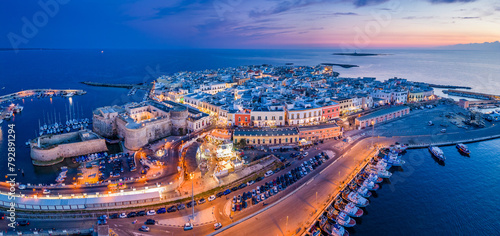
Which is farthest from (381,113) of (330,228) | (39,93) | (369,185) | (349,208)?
(39,93)

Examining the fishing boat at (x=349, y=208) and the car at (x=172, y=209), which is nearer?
the car at (x=172, y=209)

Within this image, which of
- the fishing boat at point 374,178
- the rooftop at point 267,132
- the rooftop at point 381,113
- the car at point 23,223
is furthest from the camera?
the rooftop at point 381,113

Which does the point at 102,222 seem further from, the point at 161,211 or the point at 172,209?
the point at 172,209

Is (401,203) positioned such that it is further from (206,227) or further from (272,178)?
(206,227)

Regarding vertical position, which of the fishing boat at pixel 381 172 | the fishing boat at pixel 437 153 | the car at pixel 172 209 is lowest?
the car at pixel 172 209

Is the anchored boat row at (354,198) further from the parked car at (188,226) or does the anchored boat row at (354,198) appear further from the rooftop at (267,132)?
the rooftop at (267,132)

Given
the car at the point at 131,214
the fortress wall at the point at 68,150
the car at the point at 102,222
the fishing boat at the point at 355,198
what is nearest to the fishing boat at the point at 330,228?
the fishing boat at the point at 355,198
